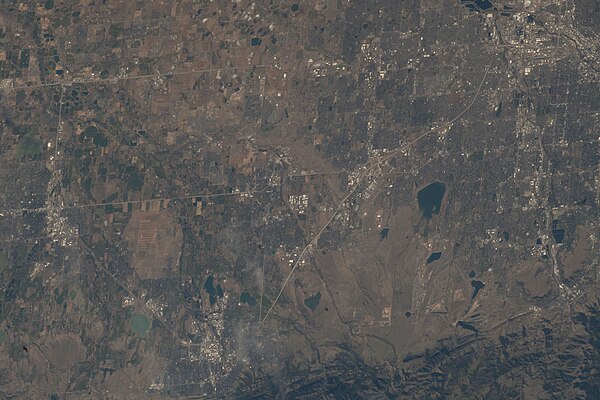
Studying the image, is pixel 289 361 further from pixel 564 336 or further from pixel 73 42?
pixel 73 42

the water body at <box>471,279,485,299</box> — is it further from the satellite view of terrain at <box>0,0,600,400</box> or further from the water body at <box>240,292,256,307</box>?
the water body at <box>240,292,256,307</box>

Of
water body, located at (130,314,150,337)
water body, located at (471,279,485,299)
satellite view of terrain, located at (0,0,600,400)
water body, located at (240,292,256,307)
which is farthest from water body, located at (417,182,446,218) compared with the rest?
water body, located at (130,314,150,337)

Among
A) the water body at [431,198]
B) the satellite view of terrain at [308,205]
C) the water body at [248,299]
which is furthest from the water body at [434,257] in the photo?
the water body at [248,299]

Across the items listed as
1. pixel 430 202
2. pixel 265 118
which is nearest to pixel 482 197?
pixel 430 202

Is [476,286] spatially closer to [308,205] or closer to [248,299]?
[308,205]

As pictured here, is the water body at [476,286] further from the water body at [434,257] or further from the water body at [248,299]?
the water body at [248,299]

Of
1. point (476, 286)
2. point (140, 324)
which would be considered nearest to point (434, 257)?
point (476, 286)
